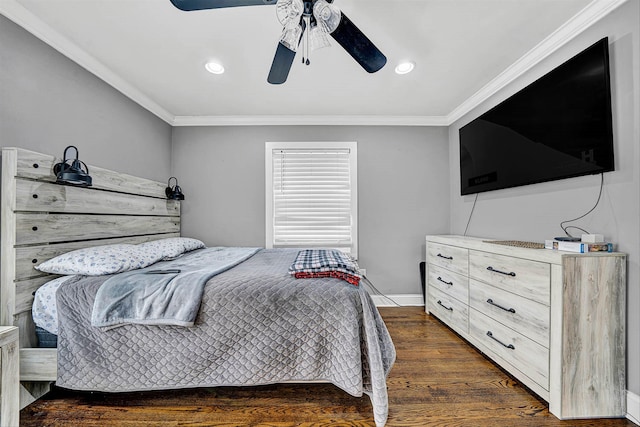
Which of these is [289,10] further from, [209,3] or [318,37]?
[209,3]

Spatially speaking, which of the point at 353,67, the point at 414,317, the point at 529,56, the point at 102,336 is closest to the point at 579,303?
the point at 414,317

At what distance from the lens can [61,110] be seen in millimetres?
1928

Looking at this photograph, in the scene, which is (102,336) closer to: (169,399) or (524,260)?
(169,399)

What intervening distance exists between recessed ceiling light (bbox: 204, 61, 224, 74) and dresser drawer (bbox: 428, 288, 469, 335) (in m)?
2.88

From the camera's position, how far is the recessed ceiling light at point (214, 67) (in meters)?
2.19

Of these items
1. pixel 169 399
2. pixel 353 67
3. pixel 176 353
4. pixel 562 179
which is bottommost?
pixel 169 399

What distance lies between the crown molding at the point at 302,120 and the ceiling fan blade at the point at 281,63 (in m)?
1.48

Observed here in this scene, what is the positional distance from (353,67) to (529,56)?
4.45 feet

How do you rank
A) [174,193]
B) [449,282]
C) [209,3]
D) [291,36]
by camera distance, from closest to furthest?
[209,3] < [291,36] < [449,282] < [174,193]

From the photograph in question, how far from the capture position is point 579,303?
143 centimetres

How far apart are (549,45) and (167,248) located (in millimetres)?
3323

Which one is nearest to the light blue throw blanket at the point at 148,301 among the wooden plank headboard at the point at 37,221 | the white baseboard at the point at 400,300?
the wooden plank headboard at the point at 37,221

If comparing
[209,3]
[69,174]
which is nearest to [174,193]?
[69,174]

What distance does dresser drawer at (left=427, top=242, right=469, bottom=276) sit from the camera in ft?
7.59
